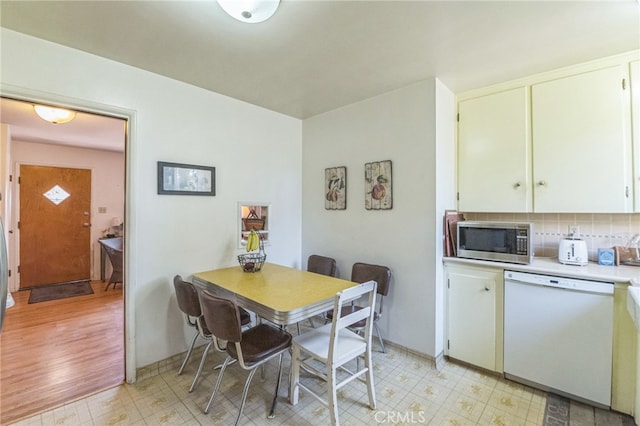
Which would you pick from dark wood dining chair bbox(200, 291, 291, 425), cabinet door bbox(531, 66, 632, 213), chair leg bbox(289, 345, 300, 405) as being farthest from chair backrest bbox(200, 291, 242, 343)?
cabinet door bbox(531, 66, 632, 213)

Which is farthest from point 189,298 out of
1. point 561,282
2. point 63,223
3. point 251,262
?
point 63,223

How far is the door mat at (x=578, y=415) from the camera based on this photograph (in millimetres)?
1749

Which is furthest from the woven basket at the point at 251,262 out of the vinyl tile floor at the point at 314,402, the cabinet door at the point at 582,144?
the cabinet door at the point at 582,144

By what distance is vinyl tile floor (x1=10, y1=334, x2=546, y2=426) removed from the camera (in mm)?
1785

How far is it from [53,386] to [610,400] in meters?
3.85

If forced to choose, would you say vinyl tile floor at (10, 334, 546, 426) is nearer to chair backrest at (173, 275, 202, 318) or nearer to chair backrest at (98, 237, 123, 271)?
chair backrest at (173, 275, 202, 318)

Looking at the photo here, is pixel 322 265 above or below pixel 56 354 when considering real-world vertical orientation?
above

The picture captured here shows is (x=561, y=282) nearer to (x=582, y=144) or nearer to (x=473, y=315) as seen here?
(x=473, y=315)

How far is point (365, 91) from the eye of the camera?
2.65 meters

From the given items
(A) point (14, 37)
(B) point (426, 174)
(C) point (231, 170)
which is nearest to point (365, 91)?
(B) point (426, 174)

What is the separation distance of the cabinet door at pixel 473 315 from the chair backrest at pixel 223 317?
70.9 inches

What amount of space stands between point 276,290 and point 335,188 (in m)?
1.46

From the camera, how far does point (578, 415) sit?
71.4 inches

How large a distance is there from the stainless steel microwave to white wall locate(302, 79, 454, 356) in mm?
227
